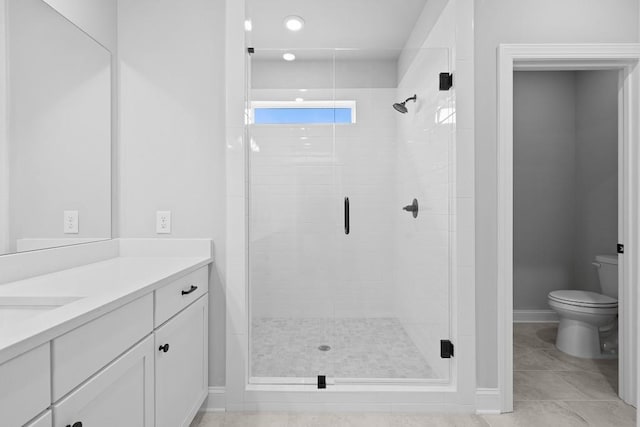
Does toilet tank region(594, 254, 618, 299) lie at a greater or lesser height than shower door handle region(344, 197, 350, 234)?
lesser

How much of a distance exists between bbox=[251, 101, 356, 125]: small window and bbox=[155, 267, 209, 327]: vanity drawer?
3.03 ft

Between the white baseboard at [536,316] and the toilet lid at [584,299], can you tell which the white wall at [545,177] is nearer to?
the white baseboard at [536,316]

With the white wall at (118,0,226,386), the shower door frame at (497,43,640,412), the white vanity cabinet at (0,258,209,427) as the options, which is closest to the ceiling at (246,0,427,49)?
the white wall at (118,0,226,386)

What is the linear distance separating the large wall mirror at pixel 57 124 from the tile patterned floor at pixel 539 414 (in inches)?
48.9

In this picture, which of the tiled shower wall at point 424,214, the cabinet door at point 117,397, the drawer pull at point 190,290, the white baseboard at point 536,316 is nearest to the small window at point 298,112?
the tiled shower wall at point 424,214

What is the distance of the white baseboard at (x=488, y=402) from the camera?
1928 millimetres

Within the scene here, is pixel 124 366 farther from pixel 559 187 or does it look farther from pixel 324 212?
pixel 559 187

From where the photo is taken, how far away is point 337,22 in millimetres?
2668

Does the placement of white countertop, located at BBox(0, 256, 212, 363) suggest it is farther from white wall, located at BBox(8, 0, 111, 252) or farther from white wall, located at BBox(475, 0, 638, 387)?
white wall, located at BBox(475, 0, 638, 387)

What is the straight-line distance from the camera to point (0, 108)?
52.2 inches

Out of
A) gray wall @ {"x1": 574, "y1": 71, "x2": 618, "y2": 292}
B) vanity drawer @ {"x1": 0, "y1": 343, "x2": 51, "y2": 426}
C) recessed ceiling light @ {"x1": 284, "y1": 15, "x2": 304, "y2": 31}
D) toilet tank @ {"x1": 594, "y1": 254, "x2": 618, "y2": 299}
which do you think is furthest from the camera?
gray wall @ {"x1": 574, "y1": 71, "x2": 618, "y2": 292}

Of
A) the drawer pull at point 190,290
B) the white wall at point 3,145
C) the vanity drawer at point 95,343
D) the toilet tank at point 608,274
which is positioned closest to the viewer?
the vanity drawer at point 95,343

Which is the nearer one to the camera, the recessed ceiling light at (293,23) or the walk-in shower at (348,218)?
the walk-in shower at (348,218)

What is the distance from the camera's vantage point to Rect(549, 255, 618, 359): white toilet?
8.57 ft
